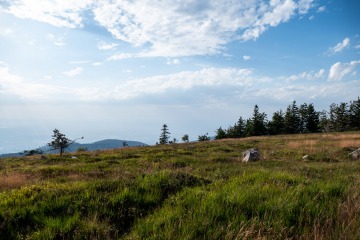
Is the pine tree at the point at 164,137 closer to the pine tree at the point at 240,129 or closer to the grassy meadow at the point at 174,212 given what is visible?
the pine tree at the point at 240,129

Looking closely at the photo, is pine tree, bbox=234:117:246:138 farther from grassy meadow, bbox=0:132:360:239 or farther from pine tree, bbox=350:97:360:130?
grassy meadow, bbox=0:132:360:239

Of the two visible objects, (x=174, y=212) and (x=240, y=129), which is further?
(x=240, y=129)

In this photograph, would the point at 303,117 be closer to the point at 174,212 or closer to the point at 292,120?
the point at 292,120

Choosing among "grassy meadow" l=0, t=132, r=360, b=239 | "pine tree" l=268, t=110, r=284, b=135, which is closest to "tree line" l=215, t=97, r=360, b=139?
"pine tree" l=268, t=110, r=284, b=135

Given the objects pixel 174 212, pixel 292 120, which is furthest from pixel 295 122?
pixel 174 212

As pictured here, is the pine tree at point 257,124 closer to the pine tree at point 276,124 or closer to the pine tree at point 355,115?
the pine tree at point 276,124

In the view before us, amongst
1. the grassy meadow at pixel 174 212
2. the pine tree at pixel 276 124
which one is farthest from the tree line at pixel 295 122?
the grassy meadow at pixel 174 212

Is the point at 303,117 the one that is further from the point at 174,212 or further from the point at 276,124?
the point at 174,212

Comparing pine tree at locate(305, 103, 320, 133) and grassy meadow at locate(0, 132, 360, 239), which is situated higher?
pine tree at locate(305, 103, 320, 133)

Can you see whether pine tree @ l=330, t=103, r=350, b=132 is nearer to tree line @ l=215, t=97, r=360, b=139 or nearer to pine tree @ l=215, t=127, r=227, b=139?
tree line @ l=215, t=97, r=360, b=139

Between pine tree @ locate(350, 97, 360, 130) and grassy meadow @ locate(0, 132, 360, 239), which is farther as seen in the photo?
pine tree @ locate(350, 97, 360, 130)

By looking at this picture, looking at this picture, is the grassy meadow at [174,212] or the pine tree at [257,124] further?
the pine tree at [257,124]

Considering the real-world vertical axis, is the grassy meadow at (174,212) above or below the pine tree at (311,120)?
below

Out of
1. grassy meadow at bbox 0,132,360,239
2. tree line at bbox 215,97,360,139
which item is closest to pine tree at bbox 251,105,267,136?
tree line at bbox 215,97,360,139
